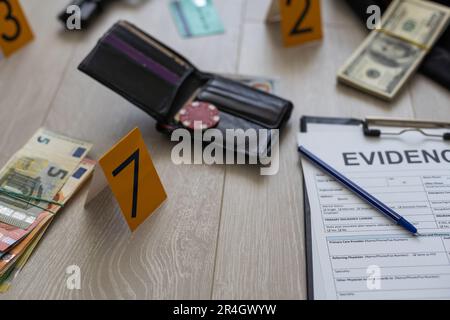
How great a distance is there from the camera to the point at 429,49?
0.92 metres

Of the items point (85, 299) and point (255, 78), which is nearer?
point (85, 299)

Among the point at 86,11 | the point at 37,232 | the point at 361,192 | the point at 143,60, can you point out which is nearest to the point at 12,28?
the point at 86,11

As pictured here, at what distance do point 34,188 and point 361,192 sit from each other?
47 cm

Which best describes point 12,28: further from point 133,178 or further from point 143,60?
point 133,178

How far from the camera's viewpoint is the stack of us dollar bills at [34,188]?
0.67 metres

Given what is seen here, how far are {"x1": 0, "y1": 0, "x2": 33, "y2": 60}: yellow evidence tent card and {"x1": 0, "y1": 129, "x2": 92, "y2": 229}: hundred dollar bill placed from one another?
9.2 inches

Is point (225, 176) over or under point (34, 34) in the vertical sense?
under

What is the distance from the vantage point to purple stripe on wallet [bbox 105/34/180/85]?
80 centimetres

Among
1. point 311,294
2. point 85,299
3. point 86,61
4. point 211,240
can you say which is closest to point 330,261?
point 311,294

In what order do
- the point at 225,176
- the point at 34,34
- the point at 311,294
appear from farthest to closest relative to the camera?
the point at 34,34 → the point at 225,176 → the point at 311,294

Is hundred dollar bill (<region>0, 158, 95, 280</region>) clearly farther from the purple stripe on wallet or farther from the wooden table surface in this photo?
the purple stripe on wallet

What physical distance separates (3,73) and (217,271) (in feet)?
1.84

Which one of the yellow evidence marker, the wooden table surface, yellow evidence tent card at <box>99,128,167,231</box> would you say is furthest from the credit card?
yellow evidence tent card at <box>99,128,167,231</box>

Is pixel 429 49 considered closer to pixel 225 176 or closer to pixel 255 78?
pixel 255 78
